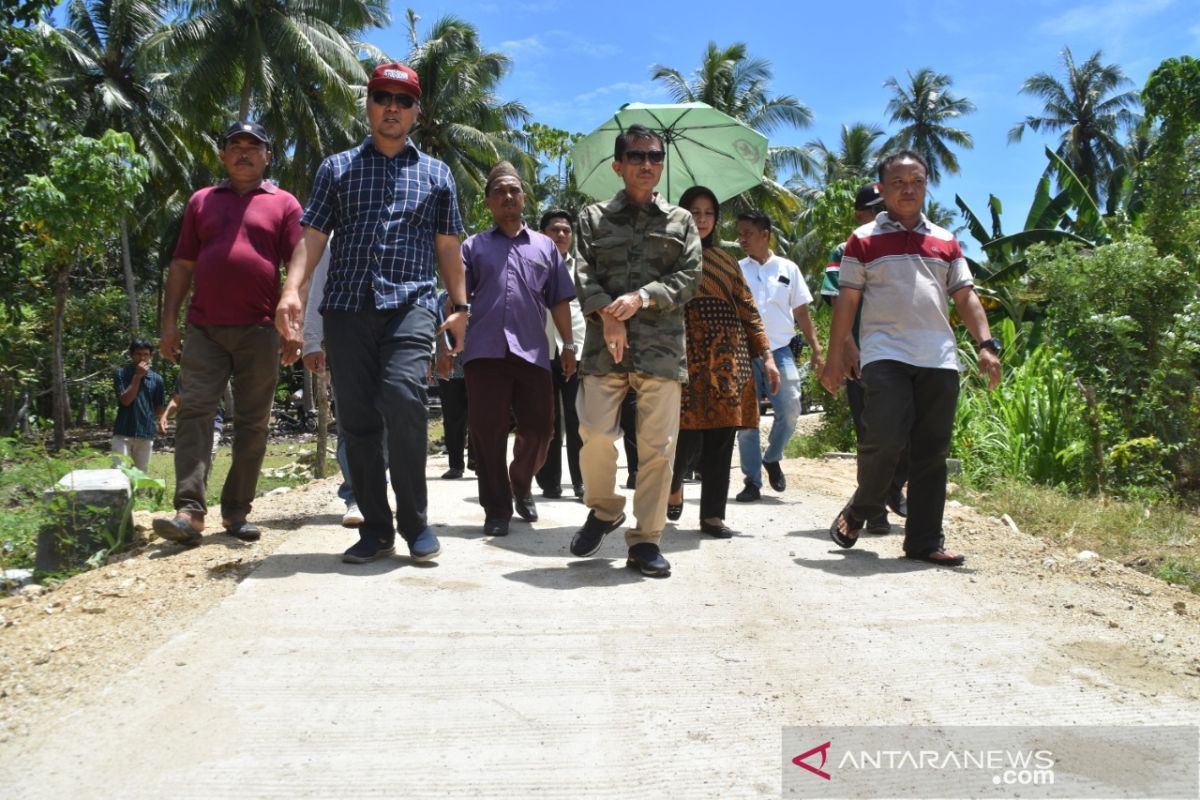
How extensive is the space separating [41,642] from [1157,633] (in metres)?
4.04

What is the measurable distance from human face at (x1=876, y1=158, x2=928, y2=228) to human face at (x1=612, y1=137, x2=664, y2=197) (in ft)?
4.09

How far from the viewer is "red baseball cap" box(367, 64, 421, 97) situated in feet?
14.6

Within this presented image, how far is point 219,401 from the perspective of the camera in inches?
191

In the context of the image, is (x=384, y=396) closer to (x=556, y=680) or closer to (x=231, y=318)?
(x=231, y=318)

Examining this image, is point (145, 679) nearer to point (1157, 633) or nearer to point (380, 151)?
point (380, 151)

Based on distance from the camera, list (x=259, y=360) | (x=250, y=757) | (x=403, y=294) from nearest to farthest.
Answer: (x=250, y=757)
(x=403, y=294)
(x=259, y=360)

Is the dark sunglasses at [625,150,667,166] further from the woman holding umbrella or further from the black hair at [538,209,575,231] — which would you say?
the black hair at [538,209,575,231]

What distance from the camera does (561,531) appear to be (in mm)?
5605

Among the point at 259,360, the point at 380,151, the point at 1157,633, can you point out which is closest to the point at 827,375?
the point at 1157,633

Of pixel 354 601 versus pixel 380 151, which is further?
pixel 380 151

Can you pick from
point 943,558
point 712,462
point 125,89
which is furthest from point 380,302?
point 125,89

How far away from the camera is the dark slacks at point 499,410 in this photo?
5.39m

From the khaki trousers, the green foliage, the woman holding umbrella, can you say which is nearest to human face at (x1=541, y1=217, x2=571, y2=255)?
the woman holding umbrella

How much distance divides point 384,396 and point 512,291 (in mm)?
1317
